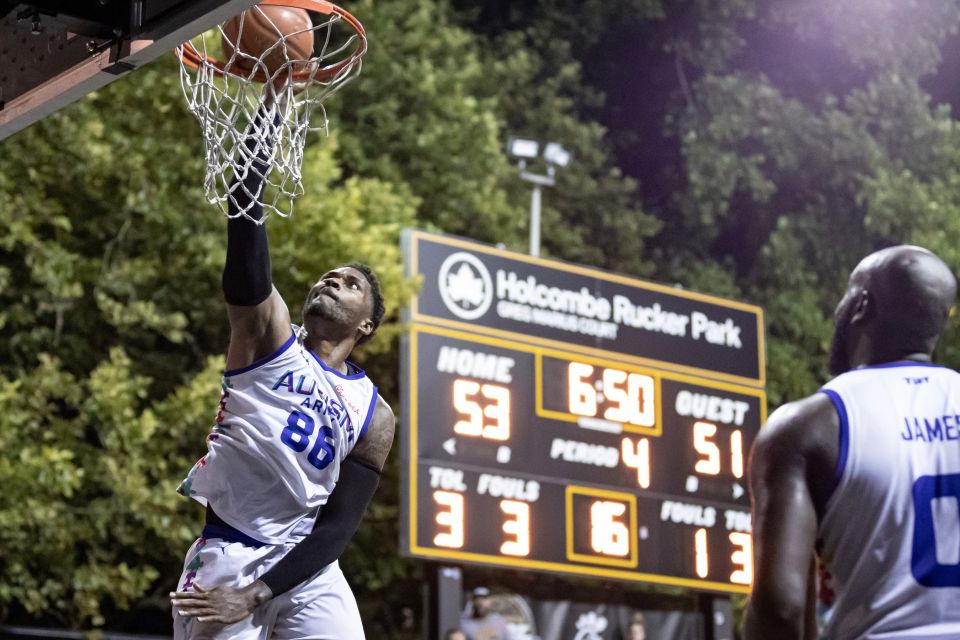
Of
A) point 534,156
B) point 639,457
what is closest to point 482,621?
point 639,457

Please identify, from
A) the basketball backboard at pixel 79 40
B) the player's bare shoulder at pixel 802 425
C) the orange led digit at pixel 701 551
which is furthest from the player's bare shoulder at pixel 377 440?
the orange led digit at pixel 701 551

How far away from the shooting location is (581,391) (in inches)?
489

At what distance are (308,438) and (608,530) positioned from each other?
8026 millimetres

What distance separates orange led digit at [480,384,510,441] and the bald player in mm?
8424

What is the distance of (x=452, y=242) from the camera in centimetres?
1222

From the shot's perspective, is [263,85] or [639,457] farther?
[639,457]

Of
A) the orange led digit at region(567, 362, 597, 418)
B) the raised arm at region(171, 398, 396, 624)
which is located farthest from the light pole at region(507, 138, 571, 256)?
the raised arm at region(171, 398, 396, 624)

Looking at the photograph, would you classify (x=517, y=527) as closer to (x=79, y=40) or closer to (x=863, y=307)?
(x=79, y=40)

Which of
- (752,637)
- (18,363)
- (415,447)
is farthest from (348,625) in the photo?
(18,363)

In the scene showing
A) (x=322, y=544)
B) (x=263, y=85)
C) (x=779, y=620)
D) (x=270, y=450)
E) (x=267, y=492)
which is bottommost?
(x=779, y=620)

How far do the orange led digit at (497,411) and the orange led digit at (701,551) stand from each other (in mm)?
2102

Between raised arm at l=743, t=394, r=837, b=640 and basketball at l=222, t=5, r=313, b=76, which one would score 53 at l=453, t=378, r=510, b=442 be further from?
raised arm at l=743, t=394, r=837, b=640

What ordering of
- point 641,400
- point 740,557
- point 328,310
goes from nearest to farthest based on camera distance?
point 328,310 < point 641,400 < point 740,557

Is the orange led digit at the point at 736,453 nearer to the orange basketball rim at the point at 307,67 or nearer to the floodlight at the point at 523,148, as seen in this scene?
the floodlight at the point at 523,148
